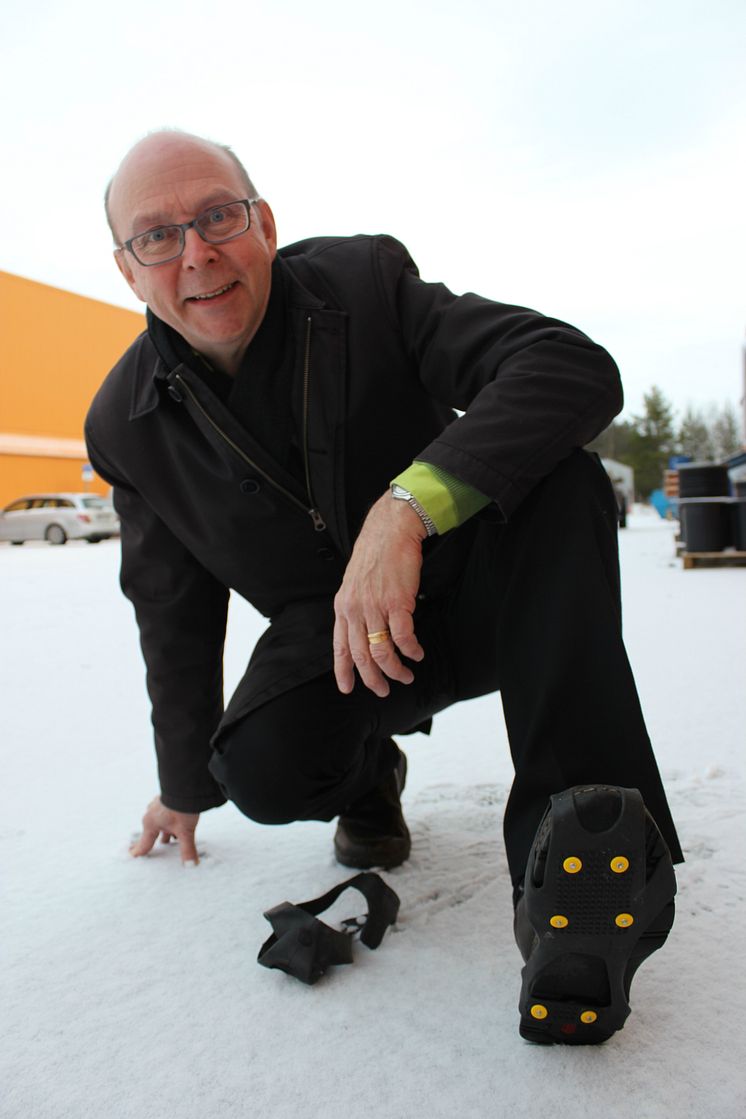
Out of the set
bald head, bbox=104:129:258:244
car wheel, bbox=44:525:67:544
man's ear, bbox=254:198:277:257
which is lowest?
car wheel, bbox=44:525:67:544

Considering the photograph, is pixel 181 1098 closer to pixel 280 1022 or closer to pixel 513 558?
pixel 280 1022

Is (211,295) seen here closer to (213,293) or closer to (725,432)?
(213,293)

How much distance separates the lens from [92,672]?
380cm

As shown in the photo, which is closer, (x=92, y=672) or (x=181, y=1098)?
(x=181, y=1098)

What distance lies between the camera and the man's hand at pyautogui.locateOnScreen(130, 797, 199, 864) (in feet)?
5.51

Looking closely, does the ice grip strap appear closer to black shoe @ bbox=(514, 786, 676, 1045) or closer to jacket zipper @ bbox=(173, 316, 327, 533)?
black shoe @ bbox=(514, 786, 676, 1045)

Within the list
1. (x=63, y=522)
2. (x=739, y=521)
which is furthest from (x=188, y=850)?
(x=63, y=522)

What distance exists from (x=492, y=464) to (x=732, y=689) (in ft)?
6.77

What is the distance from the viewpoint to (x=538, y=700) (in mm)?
1074

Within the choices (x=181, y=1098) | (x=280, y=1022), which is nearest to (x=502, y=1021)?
(x=280, y=1022)

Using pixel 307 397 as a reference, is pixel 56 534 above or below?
below

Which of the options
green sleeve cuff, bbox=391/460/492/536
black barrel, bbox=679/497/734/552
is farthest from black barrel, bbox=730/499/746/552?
green sleeve cuff, bbox=391/460/492/536

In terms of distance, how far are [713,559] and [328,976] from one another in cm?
735

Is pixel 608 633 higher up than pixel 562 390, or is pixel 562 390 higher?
pixel 562 390
